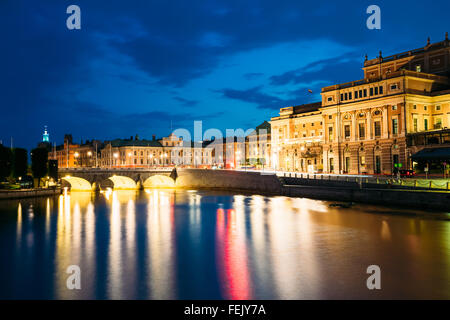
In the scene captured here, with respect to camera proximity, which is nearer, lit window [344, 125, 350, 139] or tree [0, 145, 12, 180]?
tree [0, 145, 12, 180]

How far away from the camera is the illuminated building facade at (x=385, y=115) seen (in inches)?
2803

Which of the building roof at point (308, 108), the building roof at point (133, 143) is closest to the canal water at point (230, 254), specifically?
the building roof at point (308, 108)

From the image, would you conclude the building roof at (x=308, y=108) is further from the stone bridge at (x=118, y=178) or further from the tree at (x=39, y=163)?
the tree at (x=39, y=163)

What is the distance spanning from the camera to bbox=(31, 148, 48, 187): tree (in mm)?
87269

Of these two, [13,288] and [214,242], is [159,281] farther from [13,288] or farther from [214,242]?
[214,242]

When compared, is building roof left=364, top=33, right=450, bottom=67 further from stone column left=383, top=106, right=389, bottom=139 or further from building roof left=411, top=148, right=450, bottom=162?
building roof left=411, top=148, right=450, bottom=162

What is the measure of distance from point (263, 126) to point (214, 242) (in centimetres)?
12052

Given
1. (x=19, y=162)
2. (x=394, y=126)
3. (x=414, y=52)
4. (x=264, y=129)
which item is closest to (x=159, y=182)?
(x=19, y=162)

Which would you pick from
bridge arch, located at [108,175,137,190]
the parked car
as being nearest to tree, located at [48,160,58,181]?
bridge arch, located at [108,175,137,190]

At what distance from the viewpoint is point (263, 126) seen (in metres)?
153

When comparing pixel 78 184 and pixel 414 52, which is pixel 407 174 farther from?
pixel 78 184

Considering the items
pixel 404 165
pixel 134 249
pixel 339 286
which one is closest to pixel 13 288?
pixel 134 249

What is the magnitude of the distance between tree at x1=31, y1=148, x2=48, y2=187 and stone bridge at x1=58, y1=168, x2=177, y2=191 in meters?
5.46
